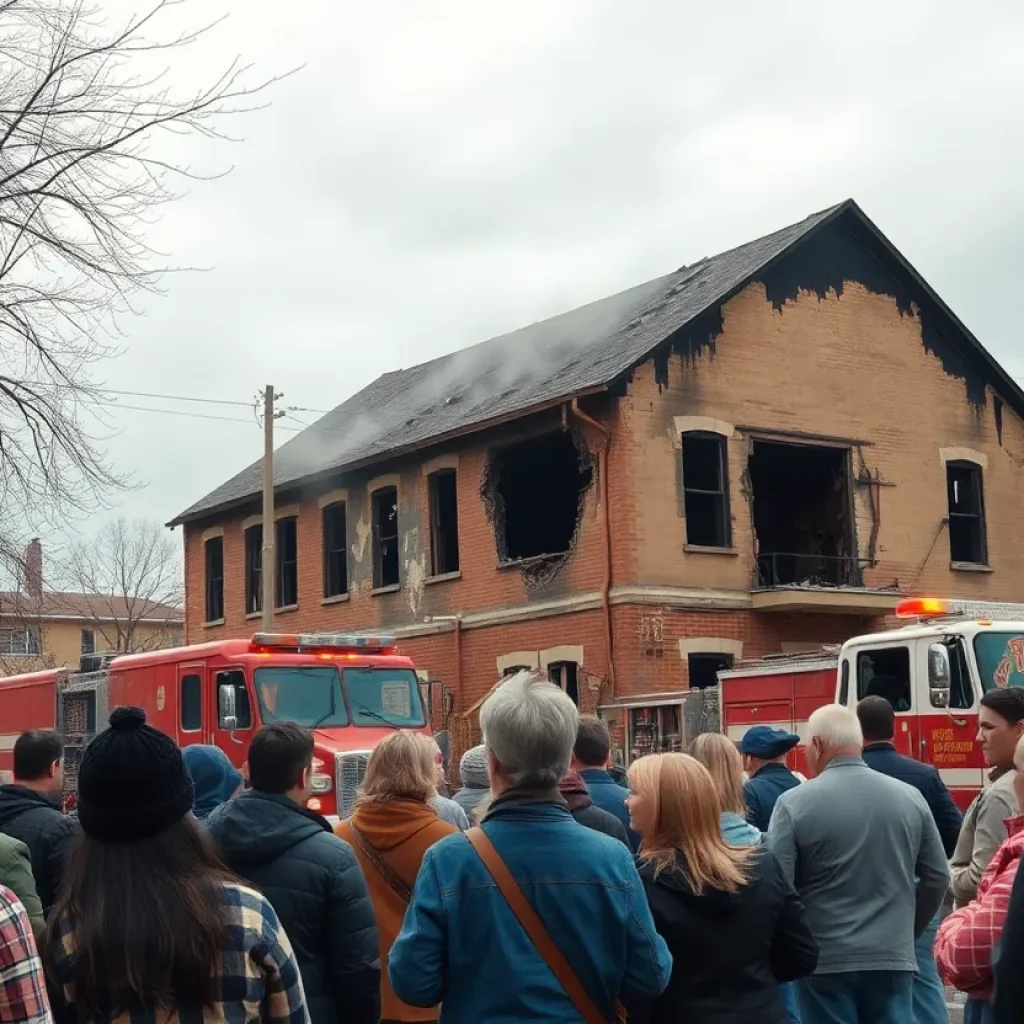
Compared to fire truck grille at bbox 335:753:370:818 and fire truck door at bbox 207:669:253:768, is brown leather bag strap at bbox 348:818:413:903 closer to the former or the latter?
fire truck grille at bbox 335:753:370:818

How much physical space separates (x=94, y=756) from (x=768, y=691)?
12.3 m

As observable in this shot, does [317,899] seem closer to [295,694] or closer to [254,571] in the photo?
[295,694]

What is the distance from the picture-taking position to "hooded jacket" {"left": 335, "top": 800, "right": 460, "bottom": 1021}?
492 cm

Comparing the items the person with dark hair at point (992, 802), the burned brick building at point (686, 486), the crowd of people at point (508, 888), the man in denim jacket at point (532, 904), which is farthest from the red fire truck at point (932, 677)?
the man in denim jacket at point (532, 904)

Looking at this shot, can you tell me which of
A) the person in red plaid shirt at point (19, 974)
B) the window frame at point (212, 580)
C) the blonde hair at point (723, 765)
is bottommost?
the person in red plaid shirt at point (19, 974)

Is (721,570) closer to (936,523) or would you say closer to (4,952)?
(936,523)

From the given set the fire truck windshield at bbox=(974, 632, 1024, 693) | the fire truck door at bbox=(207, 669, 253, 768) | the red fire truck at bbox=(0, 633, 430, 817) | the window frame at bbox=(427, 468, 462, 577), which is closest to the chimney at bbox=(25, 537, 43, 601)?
the red fire truck at bbox=(0, 633, 430, 817)

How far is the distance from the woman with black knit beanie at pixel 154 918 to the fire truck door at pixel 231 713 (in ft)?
37.1

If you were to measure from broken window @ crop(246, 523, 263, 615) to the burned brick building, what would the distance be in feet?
5.45

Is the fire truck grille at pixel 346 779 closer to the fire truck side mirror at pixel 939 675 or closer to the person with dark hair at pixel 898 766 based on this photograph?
the fire truck side mirror at pixel 939 675

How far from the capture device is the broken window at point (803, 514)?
22562 millimetres

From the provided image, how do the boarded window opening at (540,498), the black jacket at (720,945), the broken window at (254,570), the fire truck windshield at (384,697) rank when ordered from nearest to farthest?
1. the black jacket at (720,945)
2. the fire truck windshield at (384,697)
3. the boarded window opening at (540,498)
4. the broken window at (254,570)

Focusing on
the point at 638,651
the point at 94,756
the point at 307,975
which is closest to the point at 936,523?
the point at 638,651

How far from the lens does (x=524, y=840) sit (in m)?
3.52
